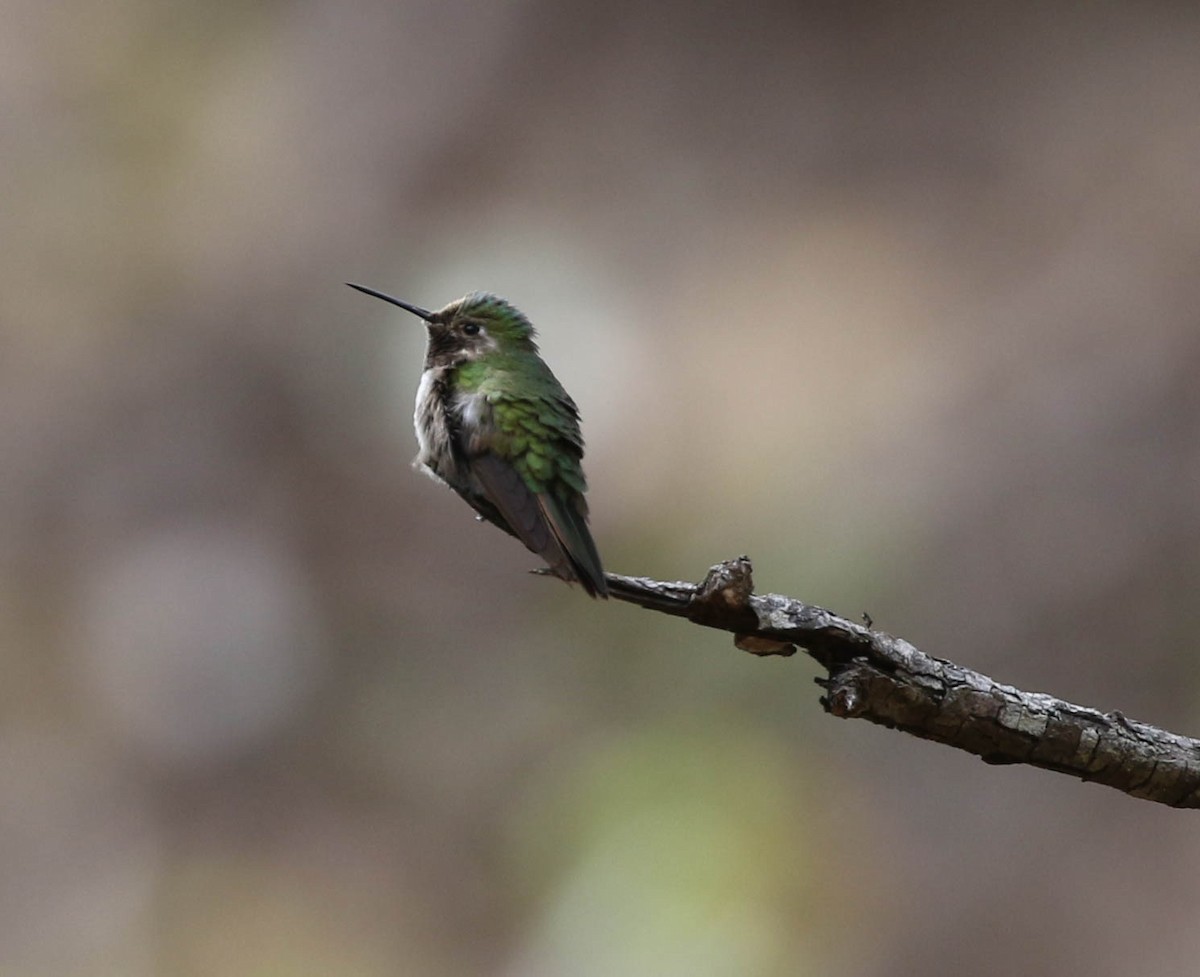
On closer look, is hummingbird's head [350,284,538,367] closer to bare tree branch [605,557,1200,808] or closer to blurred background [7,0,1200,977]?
bare tree branch [605,557,1200,808]

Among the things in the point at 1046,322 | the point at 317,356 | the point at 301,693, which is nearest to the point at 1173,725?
the point at 1046,322

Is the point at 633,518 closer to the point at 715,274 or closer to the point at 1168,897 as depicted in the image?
the point at 715,274

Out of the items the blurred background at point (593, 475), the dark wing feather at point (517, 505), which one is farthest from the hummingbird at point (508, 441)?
the blurred background at point (593, 475)

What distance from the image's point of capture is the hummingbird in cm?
433

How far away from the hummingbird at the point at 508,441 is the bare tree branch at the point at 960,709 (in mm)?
759

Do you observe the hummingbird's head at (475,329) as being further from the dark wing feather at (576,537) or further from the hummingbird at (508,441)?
the dark wing feather at (576,537)

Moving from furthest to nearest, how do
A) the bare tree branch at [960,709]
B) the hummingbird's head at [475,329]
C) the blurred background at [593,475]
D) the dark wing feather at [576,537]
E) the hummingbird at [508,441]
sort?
the blurred background at [593,475], the hummingbird's head at [475,329], the hummingbird at [508,441], the dark wing feather at [576,537], the bare tree branch at [960,709]

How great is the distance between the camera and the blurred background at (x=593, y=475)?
12.0 metres

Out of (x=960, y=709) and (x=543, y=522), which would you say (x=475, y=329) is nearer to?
(x=543, y=522)

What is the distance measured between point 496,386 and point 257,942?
10832mm

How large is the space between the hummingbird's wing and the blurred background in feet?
26.0

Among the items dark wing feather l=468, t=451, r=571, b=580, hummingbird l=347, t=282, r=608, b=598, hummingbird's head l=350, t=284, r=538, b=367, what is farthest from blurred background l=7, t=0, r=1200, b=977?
dark wing feather l=468, t=451, r=571, b=580

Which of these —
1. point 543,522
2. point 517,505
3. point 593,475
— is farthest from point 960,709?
point 593,475

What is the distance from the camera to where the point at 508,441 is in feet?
15.3
